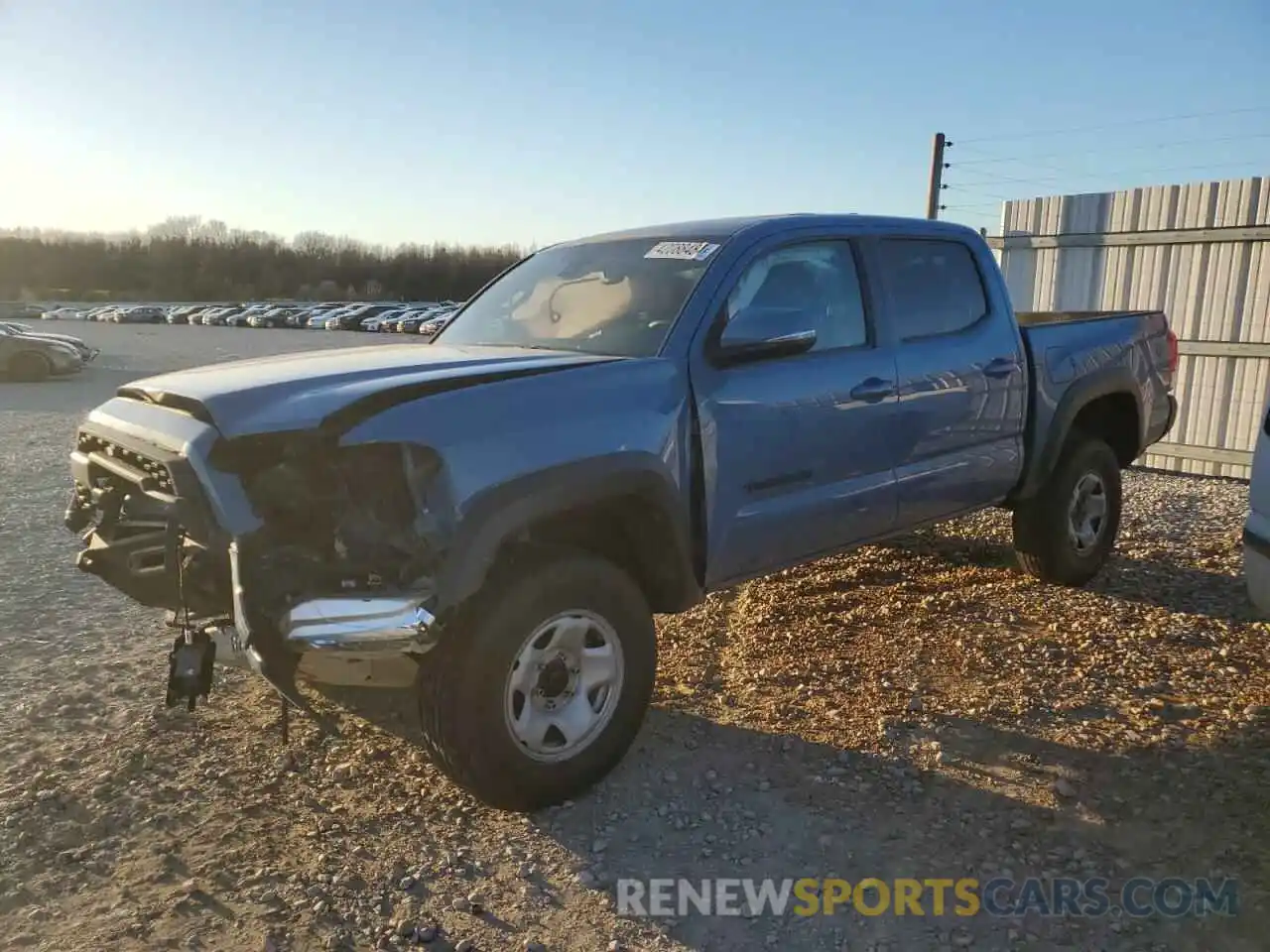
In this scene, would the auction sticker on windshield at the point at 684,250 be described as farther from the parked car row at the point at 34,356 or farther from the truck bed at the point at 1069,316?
the parked car row at the point at 34,356

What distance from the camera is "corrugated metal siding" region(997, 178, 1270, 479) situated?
9.03m

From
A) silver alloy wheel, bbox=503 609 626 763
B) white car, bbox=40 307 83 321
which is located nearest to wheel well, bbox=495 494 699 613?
silver alloy wheel, bbox=503 609 626 763

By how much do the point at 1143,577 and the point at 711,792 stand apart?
3.80 m

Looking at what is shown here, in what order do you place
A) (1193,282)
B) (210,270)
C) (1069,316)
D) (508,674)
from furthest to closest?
(210,270), (1193,282), (1069,316), (508,674)

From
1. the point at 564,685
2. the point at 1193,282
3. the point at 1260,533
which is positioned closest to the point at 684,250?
the point at 564,685

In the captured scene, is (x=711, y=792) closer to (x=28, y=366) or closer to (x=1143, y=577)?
(x=1143, y=577)

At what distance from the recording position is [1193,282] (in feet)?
31.0

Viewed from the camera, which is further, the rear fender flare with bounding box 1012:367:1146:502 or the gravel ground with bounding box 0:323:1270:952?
the rear fender flare with bounding box 1012:367:1146:502

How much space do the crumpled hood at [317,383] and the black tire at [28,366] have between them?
19.2 meters

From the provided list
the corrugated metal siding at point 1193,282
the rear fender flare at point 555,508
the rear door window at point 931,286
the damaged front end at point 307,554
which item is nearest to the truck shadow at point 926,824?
the rear fender flare at point 555,508

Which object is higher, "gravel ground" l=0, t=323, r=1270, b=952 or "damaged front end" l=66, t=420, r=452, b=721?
"damaged front end" l=66, t=420, r=452, b=721

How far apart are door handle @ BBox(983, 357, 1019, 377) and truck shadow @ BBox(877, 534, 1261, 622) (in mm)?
1518

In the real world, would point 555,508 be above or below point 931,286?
below

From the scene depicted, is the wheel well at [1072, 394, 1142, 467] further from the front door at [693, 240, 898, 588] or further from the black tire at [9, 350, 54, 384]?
the black tire at [9, 350, 54, 384]
